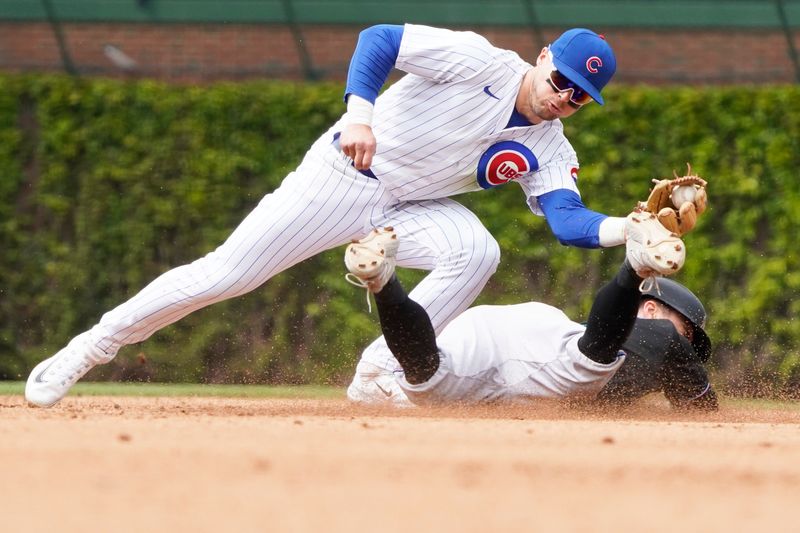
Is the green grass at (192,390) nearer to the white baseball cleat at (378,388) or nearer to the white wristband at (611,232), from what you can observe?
the white baseball cleat at (378,388)

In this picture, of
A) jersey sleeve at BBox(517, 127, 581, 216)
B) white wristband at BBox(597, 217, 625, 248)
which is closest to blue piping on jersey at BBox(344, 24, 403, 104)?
jersey sleeve at BBox(517, 127, 581, 216)

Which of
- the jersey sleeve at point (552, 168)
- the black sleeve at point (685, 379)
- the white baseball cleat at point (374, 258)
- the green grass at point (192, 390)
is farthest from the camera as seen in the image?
the green grass at point (192, 390)

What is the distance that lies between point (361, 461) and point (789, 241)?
562cm

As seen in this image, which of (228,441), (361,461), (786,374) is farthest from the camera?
(786,374)

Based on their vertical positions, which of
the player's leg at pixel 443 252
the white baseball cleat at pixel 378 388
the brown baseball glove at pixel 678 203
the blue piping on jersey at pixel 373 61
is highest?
the blue piping on jersey at pixel 373 61

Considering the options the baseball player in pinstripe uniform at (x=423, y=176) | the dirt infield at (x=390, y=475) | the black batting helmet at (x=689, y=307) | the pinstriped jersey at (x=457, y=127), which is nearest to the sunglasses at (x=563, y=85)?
the baseball player in pinstripe uniform at (x=423, y=176)

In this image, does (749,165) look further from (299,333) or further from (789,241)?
(299,333)

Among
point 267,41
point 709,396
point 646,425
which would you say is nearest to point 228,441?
point 646,425

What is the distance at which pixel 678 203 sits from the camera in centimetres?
451

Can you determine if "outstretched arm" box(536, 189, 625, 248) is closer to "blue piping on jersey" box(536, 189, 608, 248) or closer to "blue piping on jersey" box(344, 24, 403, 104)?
"blue piping on jersey" box(536, 189, 608, 248)

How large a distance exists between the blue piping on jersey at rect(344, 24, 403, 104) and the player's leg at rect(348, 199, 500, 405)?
1.78 feet

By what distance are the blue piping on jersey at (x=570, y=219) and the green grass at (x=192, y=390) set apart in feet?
7.21

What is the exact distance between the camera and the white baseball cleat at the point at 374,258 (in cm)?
436

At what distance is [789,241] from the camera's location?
8.15 metres
